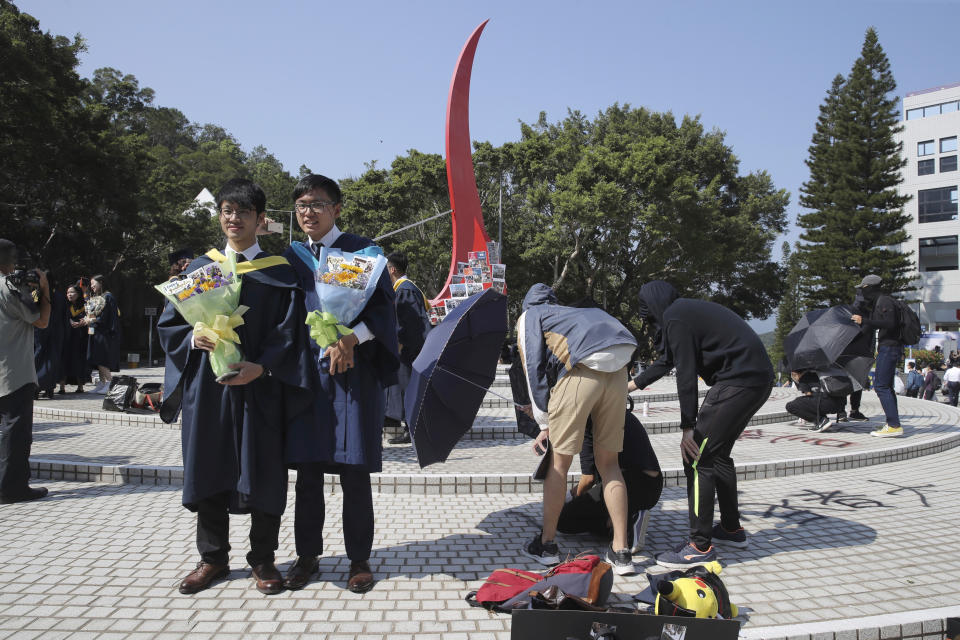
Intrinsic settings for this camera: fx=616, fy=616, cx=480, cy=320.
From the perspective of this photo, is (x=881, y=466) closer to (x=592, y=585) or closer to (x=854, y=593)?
(x=854, y=593)

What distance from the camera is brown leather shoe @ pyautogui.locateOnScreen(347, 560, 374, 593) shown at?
3.37 meters

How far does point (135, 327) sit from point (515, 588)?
2987cm

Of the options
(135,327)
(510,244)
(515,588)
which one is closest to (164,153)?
(135,327)

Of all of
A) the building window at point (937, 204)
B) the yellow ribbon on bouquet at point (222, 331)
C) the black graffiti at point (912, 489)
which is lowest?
the black graffiti at point (912, 489)

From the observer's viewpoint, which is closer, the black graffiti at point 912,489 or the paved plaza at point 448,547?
the paved plaza at point 448,547

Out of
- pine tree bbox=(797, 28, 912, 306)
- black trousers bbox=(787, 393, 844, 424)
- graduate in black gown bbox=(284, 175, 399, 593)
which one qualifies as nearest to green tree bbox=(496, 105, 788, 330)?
pine tree bbox=(797, 28, 912, 306)

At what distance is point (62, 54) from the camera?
21000mm

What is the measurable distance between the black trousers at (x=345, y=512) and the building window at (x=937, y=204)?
2664 inches

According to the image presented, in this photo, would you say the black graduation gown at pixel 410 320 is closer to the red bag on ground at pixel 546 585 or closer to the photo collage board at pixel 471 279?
the red bag on ground at pixel 546 585

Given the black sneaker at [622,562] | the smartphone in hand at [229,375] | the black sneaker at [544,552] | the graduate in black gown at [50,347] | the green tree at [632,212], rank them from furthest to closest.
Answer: the green tree at [632,212]
the graduate in black gown at [50,347]
the black sneaker at [544,552]
the black sneaker at [622,562]
the smartphone in hand at [229,375]

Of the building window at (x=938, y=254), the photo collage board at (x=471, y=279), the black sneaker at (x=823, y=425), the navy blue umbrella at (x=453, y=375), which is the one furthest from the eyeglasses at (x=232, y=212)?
the building window at (x=938, y=254)

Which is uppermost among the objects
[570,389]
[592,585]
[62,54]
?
[62,54]

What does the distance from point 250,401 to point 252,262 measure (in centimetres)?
78

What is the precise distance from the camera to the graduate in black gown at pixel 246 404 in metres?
3.31
